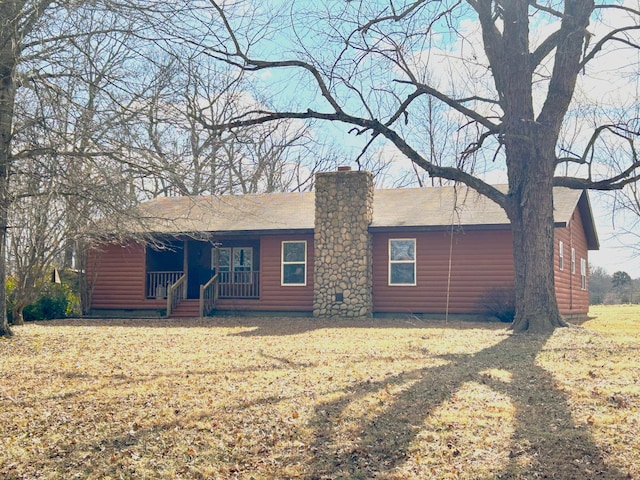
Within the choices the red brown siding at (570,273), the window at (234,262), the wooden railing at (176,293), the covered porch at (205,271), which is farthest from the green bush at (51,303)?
the red brown siding at (570,273)

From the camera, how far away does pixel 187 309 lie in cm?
2017

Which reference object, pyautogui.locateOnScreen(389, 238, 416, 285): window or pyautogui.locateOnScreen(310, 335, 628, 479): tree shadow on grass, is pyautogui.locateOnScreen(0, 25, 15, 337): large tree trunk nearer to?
pyautogui.locateOnScreen(310, 335, 628, 479): tree shadow on grass

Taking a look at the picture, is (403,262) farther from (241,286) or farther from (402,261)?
(241,286)

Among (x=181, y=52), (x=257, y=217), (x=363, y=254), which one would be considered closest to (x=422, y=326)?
(x=363, y=254)

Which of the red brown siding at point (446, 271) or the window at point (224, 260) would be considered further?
the window at point (224, 260)

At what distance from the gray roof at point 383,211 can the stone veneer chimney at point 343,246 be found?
62 cm

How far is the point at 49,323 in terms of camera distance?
59.8ft

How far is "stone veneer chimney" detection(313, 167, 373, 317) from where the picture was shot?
1867 centimetres

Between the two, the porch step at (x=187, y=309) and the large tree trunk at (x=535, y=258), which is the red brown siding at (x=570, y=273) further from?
the porch step at (x=187, y=309)

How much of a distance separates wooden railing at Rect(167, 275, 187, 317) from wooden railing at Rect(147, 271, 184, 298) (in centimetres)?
45

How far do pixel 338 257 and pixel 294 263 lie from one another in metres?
1.95

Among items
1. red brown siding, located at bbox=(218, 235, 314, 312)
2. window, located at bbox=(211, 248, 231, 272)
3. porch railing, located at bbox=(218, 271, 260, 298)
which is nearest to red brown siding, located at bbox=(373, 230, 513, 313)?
red brown siding, located at bbox=(218, 235, 314, 312)

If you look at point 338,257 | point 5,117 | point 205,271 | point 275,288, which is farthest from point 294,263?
point 5,117

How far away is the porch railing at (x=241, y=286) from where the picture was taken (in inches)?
818
